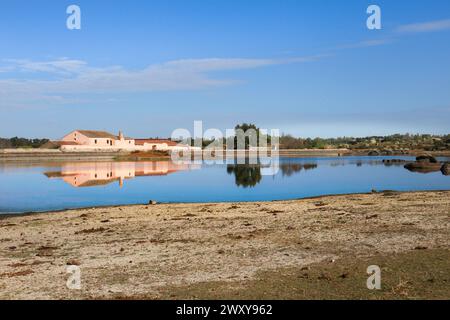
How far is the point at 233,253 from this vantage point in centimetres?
1284

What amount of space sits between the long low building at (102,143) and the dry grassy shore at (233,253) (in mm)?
102036

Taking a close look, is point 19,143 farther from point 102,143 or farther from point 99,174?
point 99,174

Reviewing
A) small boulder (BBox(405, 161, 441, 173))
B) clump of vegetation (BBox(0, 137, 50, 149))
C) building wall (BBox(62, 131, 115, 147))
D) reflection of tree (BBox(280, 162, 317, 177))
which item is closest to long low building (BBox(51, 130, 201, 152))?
building wall (BBox(62, 131, 115, 147))

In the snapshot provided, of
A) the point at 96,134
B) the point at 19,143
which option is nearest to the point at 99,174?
the point at 96,134

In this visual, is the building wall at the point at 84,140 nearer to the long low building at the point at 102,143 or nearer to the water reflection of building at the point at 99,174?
the long low building at the point at 102,143

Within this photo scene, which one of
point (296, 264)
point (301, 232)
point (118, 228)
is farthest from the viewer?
point (118, 228)

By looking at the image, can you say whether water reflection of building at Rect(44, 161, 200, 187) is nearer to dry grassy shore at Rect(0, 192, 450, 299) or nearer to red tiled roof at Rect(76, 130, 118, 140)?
dry grassy shore at Rect(0, 192, 450, 299)

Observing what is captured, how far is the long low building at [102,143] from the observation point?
122 meters

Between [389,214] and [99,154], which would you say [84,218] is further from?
[99,154]

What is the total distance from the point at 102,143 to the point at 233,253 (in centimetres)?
12222

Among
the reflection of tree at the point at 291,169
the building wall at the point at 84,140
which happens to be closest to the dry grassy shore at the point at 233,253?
the reflection of tree at the point at 291,169

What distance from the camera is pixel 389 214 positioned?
18.9 m

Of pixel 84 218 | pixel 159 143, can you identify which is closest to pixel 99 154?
pixel 159 143
